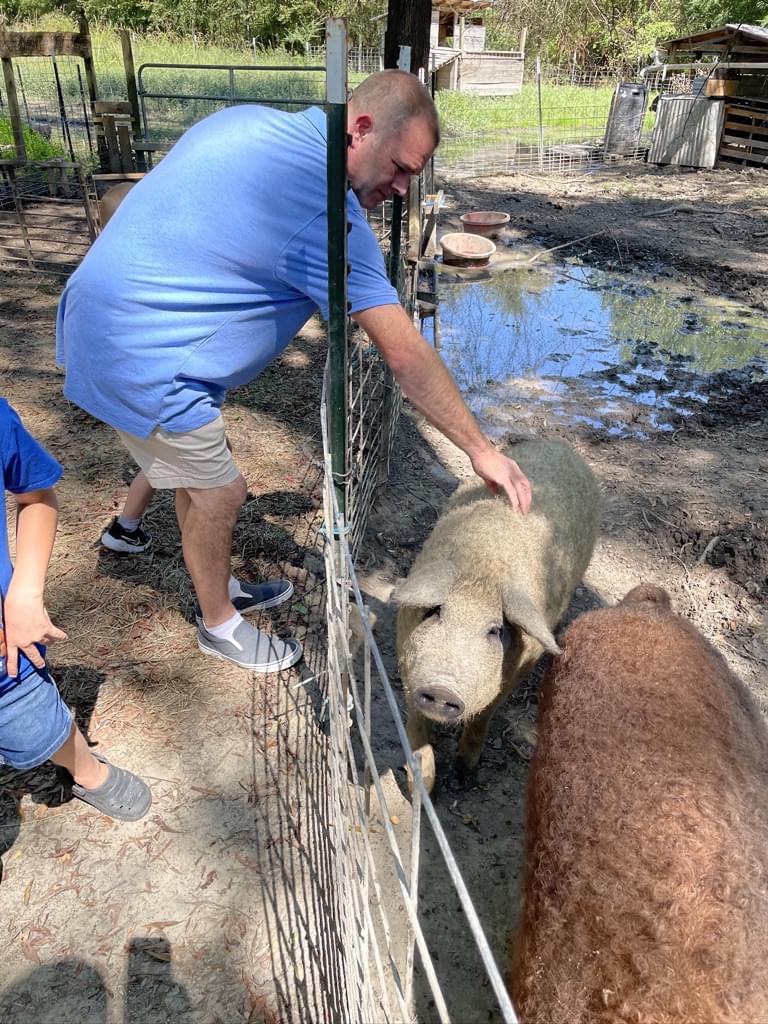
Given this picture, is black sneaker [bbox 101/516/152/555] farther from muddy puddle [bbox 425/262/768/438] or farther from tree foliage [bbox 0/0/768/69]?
tree foliage [bbox 0/0/768/69]

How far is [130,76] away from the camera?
1151cm

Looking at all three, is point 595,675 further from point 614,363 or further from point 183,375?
point 614,363

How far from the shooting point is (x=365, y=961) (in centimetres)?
166

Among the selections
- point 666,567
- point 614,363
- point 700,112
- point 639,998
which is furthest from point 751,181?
point 639,998

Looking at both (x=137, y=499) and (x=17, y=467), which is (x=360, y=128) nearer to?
(x=17, y=467)

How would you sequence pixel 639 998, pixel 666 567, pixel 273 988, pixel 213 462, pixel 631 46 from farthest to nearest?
pixel 631 46
pixel 666 567
pixel 213 462
pixel 273 988
pixel 639 998

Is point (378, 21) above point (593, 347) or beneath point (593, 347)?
above

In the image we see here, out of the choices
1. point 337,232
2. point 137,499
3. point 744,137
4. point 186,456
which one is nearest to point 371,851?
point 186,456

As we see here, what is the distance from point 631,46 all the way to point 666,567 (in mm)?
42901

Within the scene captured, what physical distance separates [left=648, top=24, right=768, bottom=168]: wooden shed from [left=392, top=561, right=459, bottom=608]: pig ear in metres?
20.2

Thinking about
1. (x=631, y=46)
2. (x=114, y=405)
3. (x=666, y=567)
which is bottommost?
(x=666, y=567)

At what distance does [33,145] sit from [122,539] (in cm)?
1239

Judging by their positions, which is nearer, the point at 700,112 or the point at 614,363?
the point at 614,363

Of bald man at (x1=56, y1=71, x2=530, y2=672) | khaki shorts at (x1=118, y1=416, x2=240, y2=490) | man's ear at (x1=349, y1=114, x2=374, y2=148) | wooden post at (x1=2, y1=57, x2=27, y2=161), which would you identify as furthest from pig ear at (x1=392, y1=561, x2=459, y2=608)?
wooden post at (x1=2, y1=57, x2=27, y2=161)
